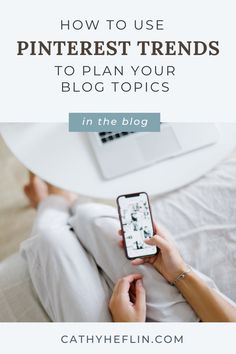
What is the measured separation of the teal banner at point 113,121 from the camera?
2.73 ft

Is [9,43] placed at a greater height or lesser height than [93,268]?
greater

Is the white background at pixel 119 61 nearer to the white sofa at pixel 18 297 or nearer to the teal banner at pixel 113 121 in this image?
the teal banner at pixel 113 121

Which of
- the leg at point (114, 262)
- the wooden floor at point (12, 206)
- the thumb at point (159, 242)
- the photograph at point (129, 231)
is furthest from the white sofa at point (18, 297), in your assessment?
the wooden floor at point (12, 206)

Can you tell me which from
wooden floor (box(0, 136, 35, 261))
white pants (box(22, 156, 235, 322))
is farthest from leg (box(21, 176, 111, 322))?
wooden floor (box(0, 136, 35, 261))

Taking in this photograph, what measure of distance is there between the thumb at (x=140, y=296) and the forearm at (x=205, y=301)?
2.8 inches

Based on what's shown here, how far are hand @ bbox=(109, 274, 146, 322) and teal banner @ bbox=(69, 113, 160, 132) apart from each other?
293mm

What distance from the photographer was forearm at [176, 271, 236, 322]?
0.74 m

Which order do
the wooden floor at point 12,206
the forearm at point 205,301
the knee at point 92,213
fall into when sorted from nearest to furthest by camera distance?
the forearm at point 205,301 < the knee at point 92,213 < the wooden floor at point 12,206
